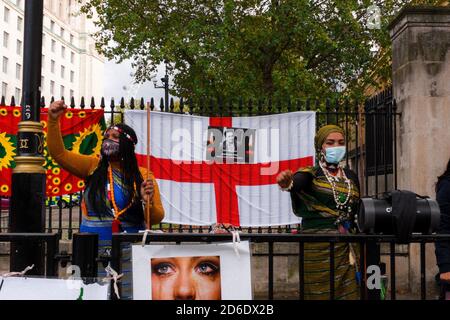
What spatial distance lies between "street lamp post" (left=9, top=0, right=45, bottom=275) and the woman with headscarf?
6.02 feet

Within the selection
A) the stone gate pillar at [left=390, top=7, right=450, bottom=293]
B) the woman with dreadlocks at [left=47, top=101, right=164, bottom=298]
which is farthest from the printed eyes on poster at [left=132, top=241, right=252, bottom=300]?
the stone gate pillar at [left=390, top=7, right=450, bottom=293]

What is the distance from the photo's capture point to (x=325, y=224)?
387cm

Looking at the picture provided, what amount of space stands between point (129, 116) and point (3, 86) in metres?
53.0

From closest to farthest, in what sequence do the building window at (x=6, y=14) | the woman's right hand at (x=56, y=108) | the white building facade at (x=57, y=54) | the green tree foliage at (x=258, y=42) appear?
1. the woman's right hand at (x=56, y=108)
2. the green tree foliage at (x=258, y=42)
3. the white building facade at (x=57, y=54)
4. the building window at (x=6, y=14)

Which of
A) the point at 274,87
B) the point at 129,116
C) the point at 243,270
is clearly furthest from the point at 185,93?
the point at 243,270

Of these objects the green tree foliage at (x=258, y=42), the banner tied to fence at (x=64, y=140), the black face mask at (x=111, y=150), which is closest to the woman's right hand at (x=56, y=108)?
the black face mask at (x=111, y=150)

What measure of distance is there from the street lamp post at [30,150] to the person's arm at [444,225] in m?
2.89

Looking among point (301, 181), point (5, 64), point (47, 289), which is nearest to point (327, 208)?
point (301, 181)

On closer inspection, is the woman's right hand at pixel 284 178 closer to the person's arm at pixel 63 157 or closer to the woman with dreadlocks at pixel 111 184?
the woman with dreadlocks at pixel 111 184

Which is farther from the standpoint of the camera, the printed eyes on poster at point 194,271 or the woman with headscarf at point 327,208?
the woman with headscarf at point 327,208

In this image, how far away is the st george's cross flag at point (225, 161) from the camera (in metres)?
7.62

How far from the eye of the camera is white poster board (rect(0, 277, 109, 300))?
7.98ft

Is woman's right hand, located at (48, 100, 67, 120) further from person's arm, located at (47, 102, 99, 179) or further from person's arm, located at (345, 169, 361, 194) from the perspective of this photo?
person's arm, located at (345, 169, 361, 194)

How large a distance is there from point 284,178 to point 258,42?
43.9 ft
